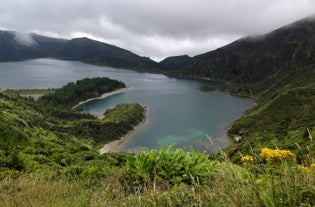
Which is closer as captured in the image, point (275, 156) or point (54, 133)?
point (275, 156)

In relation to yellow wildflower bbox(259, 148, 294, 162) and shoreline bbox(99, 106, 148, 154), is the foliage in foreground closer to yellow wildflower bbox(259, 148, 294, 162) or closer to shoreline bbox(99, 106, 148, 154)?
yellow wildflower bbox(259, 148, 294, 162)

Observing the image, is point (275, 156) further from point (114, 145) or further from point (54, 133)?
point (114, 145)

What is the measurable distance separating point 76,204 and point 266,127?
80634mm

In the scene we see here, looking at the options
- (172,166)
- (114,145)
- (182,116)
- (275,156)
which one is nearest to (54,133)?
(114,145)

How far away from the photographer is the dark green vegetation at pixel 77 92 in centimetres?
12169

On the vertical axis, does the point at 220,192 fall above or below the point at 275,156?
above

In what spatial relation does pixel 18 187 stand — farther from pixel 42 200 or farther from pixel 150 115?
pixel 150 115

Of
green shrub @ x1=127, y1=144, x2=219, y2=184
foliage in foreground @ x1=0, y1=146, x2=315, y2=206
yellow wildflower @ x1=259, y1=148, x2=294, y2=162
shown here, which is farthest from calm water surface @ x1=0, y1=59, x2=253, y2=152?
foliage in foreground @ x1=0, y1=146, x2=315, y2=206

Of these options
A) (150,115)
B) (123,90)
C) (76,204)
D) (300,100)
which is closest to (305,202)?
(76,204)

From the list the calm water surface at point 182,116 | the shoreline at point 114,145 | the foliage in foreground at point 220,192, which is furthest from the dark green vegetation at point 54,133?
the foliage in foreground at point 220,192

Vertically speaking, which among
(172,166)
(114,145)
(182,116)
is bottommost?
(114,145)

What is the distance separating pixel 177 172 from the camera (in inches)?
198

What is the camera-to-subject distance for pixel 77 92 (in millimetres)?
141375

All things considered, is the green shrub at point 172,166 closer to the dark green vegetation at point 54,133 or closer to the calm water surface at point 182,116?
Answer: the dark green vegetation at point 54,133
